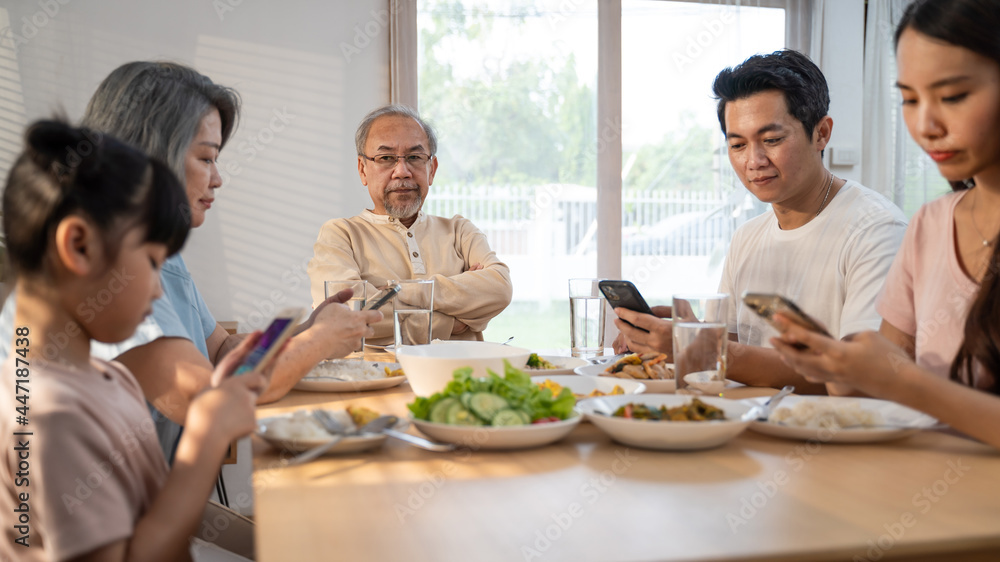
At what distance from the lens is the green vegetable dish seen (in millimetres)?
1010

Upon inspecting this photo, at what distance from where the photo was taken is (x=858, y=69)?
182 inches

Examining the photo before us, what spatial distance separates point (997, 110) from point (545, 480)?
933 mm

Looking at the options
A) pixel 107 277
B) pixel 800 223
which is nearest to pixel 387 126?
pixel 800 223

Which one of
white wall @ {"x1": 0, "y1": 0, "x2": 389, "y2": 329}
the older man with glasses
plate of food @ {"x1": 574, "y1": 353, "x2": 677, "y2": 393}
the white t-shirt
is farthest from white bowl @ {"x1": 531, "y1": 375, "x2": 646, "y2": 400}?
white wall @ {"x1": 0, "y1": 0, "x2": 389, "y2": 329}

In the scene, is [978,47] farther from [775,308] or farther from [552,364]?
[552,364]

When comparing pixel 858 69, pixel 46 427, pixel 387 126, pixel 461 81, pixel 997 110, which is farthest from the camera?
pixel 858 69

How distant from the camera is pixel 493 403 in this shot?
1023 millimetres

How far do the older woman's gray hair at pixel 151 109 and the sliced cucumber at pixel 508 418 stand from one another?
35.7 inches

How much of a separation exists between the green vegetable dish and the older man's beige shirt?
4.26 ft

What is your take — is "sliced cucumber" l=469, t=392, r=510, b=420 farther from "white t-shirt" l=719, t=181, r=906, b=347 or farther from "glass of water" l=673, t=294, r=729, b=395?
"white t-shirt" l=719, t=181, r=906, b=347

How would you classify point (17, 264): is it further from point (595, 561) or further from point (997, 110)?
point (997, 110)

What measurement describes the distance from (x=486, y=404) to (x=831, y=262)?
1.42 meters

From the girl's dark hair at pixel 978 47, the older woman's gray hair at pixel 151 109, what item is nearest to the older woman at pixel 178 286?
the older woman's gray hair at pixel 151 109

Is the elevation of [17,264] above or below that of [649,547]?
above
